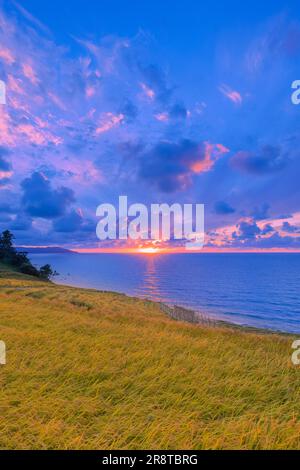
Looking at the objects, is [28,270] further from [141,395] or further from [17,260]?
[141,395]

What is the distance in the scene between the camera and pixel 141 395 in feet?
15.2

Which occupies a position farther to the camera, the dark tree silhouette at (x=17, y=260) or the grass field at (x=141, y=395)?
the dark tree silhouette at (x=17, y=260)

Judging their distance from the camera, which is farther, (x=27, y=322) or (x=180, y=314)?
(x=180, y=314)

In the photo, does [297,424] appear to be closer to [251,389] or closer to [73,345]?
[251,389]

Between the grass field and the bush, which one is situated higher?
the grass field

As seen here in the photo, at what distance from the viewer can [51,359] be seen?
20.2 ft

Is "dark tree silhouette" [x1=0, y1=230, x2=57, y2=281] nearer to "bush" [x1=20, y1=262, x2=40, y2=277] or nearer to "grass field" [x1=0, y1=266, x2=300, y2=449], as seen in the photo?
"bush" [x1=20, y1=262, x2=40, y2=277]

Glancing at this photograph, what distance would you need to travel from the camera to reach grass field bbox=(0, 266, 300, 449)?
3.54 meters

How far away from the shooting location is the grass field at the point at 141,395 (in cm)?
354

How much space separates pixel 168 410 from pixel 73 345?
144 inches

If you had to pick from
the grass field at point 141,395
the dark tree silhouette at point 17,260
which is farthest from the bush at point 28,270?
the grass field at point 141,395

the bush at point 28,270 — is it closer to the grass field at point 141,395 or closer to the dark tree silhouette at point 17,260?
the dark tree silhouette at point 17,260

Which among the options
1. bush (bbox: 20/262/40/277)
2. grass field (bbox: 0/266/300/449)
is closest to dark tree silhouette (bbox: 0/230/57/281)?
bush (bbox: 20/262/40/277)
